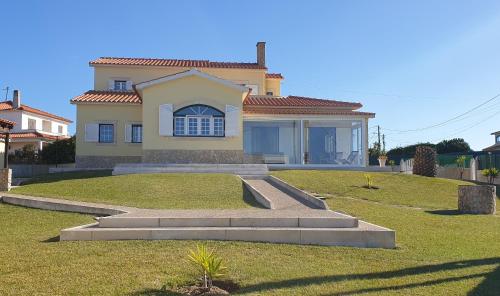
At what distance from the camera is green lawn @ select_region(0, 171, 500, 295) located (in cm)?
635

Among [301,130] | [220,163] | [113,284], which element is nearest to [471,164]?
[301,130]

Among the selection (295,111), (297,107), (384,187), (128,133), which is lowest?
(384,187)

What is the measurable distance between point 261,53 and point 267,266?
2720 centimetres

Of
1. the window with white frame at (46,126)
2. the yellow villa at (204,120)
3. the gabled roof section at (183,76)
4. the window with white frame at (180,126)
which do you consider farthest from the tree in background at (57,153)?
the window with white frame at (46,126)

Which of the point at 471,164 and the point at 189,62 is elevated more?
the point at 189,62

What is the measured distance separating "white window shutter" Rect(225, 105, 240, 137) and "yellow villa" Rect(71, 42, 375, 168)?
1cm

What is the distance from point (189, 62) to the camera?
106 ft

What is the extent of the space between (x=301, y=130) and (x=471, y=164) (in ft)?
37.6

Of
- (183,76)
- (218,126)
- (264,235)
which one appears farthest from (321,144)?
(264,235)

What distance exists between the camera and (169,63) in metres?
31.2

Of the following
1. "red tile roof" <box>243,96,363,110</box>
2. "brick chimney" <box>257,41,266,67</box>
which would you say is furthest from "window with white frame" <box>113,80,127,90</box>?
"brick chimney" <box>257,41,266,67</box>

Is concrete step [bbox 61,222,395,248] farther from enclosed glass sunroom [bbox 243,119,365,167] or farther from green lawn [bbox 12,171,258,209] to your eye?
enclosed glass sunroom [bbox 243,119,365,167]

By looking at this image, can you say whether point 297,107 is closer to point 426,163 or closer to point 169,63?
point 426,163

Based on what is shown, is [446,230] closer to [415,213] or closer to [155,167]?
[415,213]
